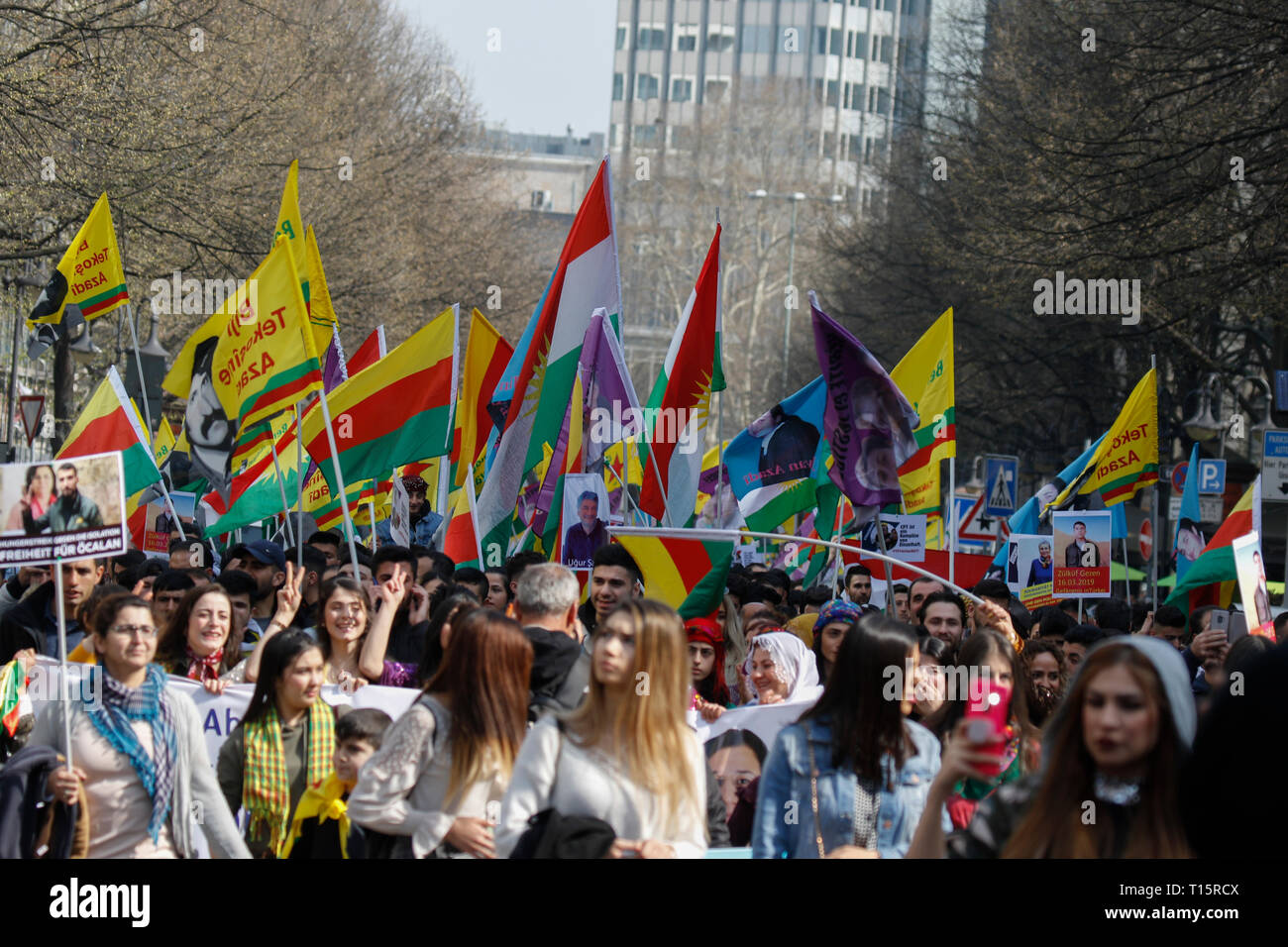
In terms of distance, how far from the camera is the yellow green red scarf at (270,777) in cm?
546

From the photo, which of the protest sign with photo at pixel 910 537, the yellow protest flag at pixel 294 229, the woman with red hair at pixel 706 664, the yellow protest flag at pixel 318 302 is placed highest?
the yellow protest flag at pixel 294 229

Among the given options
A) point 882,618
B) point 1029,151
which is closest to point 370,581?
point 882,618

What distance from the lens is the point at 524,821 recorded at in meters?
4.36

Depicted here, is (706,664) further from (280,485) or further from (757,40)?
(757,40)

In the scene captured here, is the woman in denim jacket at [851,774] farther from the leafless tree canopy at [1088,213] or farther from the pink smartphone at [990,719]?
the leafless tree canopy at [1088,213]

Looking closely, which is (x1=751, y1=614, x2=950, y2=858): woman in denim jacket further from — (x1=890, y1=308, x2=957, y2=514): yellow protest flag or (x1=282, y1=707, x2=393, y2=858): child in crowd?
(x1=890, y1=308, x2=957, y2=514): yellow protest flag

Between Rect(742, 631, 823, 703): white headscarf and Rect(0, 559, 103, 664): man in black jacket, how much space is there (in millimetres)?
3005

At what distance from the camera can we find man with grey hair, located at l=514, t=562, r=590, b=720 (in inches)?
210

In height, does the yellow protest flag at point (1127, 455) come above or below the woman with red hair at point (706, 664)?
above

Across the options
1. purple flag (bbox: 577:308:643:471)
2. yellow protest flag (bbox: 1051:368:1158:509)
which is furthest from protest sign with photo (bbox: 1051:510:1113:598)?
purple flag (bbox: 577:308:643:471)

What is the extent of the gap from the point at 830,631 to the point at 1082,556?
11.5 ft

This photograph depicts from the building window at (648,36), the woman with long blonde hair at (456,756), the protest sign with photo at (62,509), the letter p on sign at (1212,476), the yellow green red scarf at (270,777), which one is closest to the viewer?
the woman with long blonde hair at (456,756)

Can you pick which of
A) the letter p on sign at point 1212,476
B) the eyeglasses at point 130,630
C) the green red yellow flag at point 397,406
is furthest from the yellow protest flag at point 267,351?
the letter p on sign at point 1212,476

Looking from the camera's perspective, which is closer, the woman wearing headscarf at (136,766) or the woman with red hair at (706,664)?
the woman wearing headscarf at (136,766)
